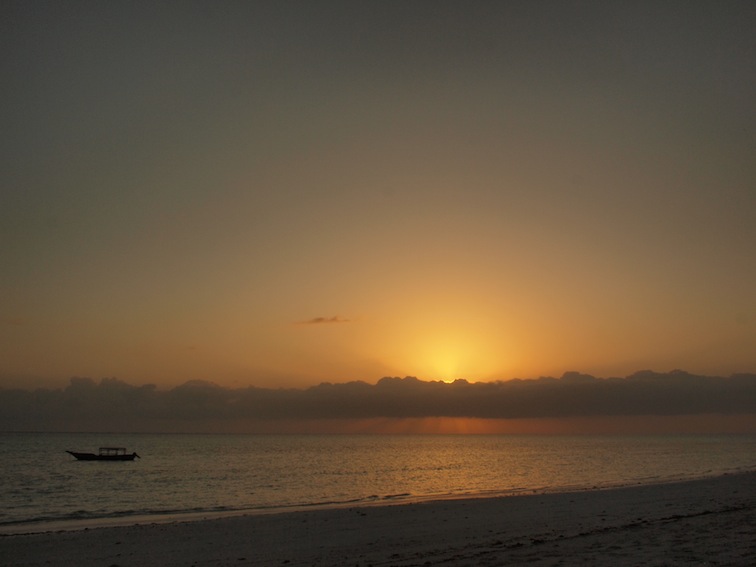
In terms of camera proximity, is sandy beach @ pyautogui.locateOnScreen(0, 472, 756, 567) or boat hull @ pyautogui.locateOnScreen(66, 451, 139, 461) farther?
boat hull @ pyautogui.locateOnScreen(66, 451, 139, 461)

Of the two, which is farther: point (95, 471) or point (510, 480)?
point (95, 471)

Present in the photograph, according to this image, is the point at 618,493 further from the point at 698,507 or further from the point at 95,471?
the point at 95,471

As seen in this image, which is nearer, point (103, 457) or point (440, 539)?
point (440, 539)

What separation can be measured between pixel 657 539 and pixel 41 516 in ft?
121

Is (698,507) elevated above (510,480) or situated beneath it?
elevated above

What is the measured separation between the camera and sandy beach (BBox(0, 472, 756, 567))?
56.1 feet

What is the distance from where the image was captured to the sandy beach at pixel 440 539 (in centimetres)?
1709

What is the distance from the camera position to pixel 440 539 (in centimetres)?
2230

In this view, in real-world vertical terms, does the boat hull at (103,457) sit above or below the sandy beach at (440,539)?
below

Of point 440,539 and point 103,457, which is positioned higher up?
point 440,539

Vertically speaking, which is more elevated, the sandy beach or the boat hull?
the sandy beach

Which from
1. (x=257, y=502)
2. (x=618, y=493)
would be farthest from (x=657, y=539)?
(x=257, y=502)

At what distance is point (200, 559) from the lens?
1992 centimetres

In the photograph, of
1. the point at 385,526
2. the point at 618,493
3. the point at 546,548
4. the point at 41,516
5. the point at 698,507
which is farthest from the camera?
the point at 618,493
